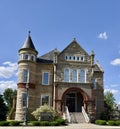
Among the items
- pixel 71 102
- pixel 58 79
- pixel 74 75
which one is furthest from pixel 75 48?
pixel 71 102

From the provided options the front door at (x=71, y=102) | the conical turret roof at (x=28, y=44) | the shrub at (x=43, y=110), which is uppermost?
the conical turret roof at (x=28, y=44)

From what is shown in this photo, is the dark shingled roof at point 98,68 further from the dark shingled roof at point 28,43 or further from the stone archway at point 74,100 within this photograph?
the dark shingled roof at point 28,43

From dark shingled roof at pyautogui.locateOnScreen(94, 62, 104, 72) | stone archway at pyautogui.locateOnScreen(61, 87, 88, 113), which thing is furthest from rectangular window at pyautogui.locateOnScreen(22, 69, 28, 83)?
dark shingled roof at pyautogui.locateOnScreen(94, 62, 104, 72)

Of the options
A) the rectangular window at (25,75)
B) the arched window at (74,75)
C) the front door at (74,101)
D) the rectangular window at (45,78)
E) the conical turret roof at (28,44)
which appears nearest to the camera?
the rectangular window at (25,75)

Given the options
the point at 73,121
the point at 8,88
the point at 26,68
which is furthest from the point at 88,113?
the point at 8,88

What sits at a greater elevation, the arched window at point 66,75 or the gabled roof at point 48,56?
the gabled roof at point 48,56

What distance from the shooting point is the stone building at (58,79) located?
39625 millimetres

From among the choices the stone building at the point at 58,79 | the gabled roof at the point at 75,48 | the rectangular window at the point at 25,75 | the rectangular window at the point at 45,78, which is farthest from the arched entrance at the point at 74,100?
the rectangular window at the point at 25,75

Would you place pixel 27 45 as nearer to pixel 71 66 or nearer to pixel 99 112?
pixel 71 66

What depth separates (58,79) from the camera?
40.4 meters

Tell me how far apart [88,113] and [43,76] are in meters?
10.5

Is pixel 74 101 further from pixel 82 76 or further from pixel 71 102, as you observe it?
pixel 82 76

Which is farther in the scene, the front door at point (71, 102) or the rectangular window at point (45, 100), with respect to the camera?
the front door at point (71, 102)

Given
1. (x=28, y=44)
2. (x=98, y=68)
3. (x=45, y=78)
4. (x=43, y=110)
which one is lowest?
(x=43, y=110)
